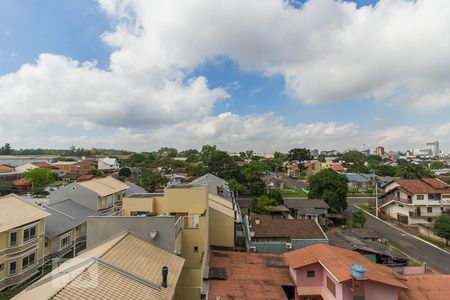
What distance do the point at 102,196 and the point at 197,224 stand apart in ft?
69.2

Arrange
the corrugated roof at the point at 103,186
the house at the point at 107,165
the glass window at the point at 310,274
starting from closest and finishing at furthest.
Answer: the glass window at the point at 310,274 → the corrugated roof at the point at 103,186 → the house at the point at 107,165

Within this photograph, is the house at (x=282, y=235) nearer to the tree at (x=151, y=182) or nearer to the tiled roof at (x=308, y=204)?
the tiled roof at (x=308, y=204)

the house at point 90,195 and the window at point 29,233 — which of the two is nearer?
the window at point 29,233

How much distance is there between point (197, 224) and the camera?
677 inches

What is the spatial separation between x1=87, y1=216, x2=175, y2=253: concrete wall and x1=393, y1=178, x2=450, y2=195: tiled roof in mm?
39562

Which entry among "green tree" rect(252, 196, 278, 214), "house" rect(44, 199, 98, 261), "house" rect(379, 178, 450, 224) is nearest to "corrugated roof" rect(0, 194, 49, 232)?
"house" rect(44, 199, 98, 261)

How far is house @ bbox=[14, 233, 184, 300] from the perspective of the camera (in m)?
8.18

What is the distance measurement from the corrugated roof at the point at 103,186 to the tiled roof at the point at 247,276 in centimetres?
1929

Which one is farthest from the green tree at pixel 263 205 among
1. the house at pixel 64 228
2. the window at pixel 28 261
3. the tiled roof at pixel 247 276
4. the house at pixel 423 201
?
the window at pixel 28 261

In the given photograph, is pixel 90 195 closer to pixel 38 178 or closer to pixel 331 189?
pixel 331 189

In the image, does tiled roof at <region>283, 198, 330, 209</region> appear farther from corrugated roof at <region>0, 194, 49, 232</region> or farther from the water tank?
corrugated roof at <region>0, 194, 49, 232</region>

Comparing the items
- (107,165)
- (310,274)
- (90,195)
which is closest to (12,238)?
(90,195)

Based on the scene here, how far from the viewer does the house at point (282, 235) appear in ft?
82.3

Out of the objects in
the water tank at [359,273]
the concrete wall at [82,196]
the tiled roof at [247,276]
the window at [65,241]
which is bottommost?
the window at [65,241]
